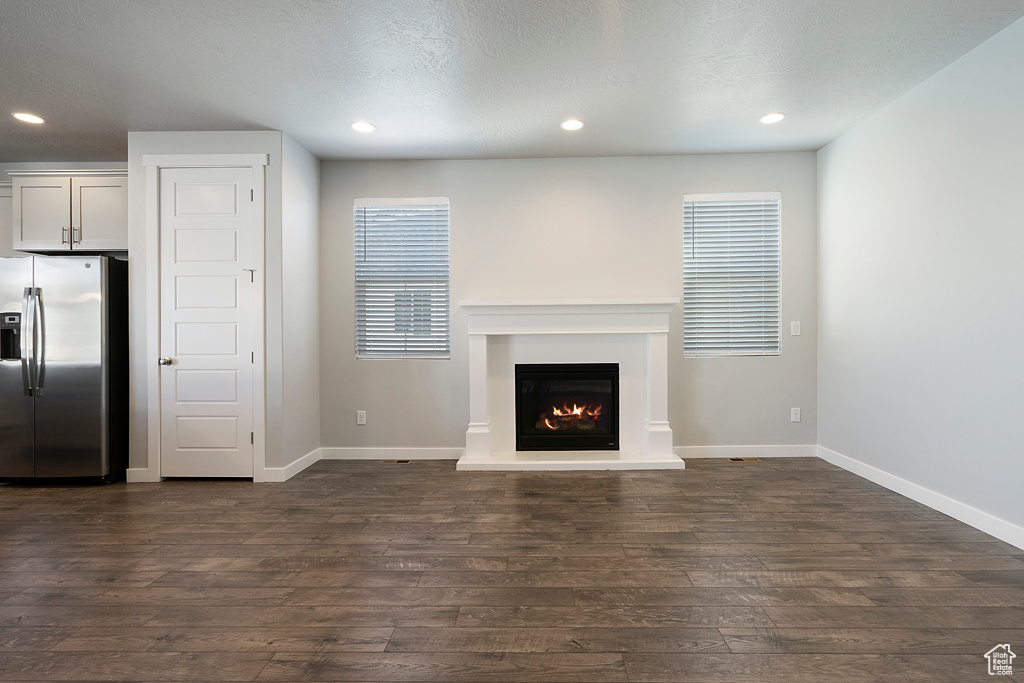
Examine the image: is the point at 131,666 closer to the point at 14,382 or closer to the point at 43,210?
the point at 14,382

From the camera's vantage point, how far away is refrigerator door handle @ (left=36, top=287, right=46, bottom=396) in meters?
3.78

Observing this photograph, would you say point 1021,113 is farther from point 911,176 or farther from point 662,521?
point 662,521

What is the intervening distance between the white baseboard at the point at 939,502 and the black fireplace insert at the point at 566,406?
178 cm

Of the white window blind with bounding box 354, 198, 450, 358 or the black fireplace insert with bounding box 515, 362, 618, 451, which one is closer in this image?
the black fireplace insert with bounding box 515, 362, 618, 451

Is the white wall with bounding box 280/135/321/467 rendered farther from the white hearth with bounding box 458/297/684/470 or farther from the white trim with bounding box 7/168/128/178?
the white trim with bounding box 7/168/128/178

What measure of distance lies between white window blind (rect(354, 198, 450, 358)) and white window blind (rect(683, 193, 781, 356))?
2.17 m

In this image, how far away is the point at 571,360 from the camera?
451 centimetres

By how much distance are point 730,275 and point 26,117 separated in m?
→ 5.45

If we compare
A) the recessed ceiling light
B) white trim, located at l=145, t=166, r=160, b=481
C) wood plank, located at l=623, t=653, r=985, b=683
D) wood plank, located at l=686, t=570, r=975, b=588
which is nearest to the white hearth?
wood plank, located at l=686, t=570, r=975, b=588

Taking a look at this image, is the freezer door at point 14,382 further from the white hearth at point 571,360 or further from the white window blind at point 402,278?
the white hearth at point 571,360

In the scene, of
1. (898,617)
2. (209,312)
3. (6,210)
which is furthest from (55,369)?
(898,617)

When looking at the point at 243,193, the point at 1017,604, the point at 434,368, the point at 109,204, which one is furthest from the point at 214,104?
the point at 1017,604

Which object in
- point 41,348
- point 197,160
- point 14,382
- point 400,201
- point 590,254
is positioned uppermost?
point 197,160

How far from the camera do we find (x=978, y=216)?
2.84m
